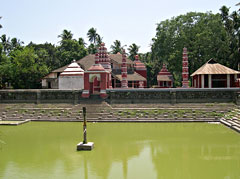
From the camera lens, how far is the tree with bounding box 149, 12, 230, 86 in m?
28.9

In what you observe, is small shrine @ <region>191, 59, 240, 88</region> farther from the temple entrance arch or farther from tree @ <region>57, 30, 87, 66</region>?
tree @ <region>57, 30, 87, 66</region>

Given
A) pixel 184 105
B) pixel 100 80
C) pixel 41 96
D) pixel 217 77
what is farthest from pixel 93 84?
pixel 217 77

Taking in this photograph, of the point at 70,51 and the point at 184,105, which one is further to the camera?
the point at 70,51

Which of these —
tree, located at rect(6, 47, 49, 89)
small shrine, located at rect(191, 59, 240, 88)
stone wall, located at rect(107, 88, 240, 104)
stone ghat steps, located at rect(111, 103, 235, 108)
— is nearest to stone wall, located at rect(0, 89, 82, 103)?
stone wall, located at rect(107, 88, 240, 104)

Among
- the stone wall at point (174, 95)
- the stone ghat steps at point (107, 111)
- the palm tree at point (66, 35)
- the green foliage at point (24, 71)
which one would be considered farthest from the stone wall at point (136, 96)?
the palm tree at point (66, 35)

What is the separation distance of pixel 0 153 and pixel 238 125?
38.1 ft

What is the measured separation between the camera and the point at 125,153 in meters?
10.4

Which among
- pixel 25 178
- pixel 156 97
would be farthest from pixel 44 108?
pixel 25 178

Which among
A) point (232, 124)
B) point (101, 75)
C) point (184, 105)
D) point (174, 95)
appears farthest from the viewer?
point (101, 75)

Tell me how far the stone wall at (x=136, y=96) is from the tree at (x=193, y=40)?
10198 millimetres

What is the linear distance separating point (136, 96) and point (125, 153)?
1073cm

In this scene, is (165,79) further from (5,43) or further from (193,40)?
(5,43)

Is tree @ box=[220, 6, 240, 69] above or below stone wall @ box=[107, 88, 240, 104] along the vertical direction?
above

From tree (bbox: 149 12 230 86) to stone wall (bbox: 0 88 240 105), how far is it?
10.2 m
